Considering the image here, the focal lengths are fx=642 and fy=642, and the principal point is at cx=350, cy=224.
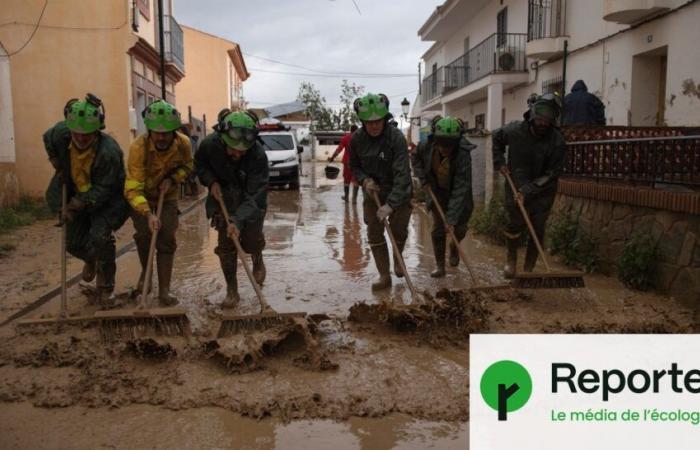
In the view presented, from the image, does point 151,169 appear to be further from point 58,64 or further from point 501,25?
point 501,25

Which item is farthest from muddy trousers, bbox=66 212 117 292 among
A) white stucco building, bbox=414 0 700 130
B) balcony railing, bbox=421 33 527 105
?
balcony railing, bbox=421 33 527 105

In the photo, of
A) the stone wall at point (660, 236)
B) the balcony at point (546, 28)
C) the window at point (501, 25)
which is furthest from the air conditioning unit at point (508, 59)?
the stone wall at point (660, 236)

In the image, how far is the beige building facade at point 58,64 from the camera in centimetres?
1420

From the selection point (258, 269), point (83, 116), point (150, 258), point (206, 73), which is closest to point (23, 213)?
point (258, 269)

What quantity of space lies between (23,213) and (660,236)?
10.5m

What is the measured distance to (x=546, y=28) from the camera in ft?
51.3

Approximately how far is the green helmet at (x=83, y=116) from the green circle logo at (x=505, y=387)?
145 inches

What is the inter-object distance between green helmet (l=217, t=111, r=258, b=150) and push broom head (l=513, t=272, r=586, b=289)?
7.97 ft

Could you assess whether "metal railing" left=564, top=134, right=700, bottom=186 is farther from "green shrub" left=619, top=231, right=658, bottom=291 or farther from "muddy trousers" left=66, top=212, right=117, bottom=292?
"muddy trousers" left=66, top=212, right=117, bottom=292

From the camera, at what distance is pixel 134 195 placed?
516 centimetres

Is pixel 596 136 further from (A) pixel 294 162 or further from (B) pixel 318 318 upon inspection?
(A) pixel 294 162

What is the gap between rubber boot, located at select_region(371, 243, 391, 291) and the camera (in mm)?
6262

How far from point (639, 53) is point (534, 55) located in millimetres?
4054

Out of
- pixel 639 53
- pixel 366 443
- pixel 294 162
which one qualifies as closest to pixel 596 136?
pixel 639 53
